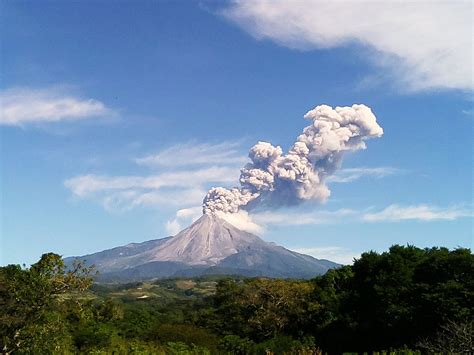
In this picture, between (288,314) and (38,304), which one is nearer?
(38,304)

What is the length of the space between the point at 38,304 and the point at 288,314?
127 ft

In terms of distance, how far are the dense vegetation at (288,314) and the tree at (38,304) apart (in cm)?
6

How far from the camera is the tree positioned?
33406 mm

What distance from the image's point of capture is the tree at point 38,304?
33.4 metres

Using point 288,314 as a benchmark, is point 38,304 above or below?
above

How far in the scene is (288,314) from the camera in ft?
221

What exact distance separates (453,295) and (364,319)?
1100 cm

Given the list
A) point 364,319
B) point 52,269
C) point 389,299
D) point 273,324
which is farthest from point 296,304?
point 52,269

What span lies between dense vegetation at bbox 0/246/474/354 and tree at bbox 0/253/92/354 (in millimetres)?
60

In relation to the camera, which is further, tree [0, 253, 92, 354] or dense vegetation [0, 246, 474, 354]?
dense vegetation [0, 246, 474, 354]

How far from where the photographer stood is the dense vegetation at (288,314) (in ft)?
112

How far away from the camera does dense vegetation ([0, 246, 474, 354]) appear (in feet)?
112

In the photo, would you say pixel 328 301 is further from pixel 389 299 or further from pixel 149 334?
pixel 149 334

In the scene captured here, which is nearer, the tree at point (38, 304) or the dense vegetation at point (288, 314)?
the tree at point (38, 304)
